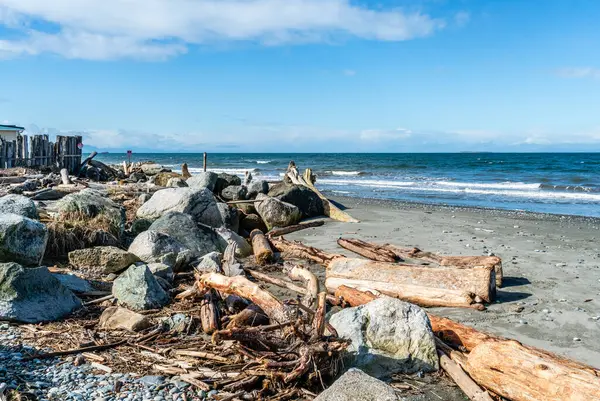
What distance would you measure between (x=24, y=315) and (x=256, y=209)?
7.91m

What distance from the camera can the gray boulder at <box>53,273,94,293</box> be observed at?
6.51 m

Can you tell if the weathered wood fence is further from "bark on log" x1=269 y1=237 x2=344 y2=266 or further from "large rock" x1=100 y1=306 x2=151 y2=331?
"large rock" x1=100 y1=306 x2=151 y2=331

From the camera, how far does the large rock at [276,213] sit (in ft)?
41.3

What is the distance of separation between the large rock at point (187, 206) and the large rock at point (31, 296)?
181 inches

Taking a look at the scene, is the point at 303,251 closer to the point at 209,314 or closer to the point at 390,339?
the point at 209,314

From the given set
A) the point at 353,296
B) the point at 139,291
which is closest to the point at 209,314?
the point at 139,291

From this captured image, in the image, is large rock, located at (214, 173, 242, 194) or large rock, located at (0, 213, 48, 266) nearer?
large rock, located at (0, 213, 48, 266)

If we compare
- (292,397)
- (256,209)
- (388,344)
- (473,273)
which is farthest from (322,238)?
(292,397)

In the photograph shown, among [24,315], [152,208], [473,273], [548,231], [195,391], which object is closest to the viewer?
[195,391]

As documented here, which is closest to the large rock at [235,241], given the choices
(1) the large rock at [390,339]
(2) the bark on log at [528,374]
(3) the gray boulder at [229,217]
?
(3) the gray boulder at [229,217]

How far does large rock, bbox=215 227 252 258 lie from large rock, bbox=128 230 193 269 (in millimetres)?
1230

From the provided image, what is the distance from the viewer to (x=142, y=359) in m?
4.60

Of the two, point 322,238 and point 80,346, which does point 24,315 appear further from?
point 322,238

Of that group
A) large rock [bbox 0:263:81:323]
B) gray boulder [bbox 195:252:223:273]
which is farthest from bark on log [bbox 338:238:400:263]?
large rock [bbox 0:263:81:323]
